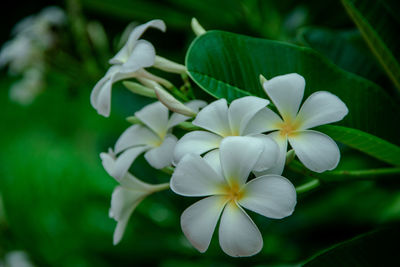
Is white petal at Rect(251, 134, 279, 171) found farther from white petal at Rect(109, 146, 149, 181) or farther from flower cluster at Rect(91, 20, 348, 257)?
white petal at Rect(109, 146, 149, 181)

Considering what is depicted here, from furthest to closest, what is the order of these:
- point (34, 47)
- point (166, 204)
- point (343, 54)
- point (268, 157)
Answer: point (34, 47), point (166, 204), point (343, 54), point (268, 157)

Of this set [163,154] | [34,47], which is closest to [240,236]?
[163,154]

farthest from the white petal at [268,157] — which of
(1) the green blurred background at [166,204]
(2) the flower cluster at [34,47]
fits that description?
(2) the flower cluster at [34,47]

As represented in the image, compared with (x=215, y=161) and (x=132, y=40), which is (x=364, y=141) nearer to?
(x=215, y=161)

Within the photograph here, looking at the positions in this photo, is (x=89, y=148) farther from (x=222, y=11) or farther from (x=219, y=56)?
(x=219, y=56)

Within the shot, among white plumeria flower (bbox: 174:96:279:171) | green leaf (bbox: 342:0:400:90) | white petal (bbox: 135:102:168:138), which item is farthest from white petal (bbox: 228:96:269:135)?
green leaf (bbox: 342:0:400:90)

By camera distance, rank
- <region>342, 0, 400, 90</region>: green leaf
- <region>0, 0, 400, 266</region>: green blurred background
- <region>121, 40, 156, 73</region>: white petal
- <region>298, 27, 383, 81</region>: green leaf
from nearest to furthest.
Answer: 1. <region>121, 40, 156, 73</region>: white petal
2. <region>342, 0, 400, 90</region>: green leaf
3. <region>298, 27, 383, 81</region>: green leaf
4. <region>0, 0, 400, 266</region>: green blurred background
